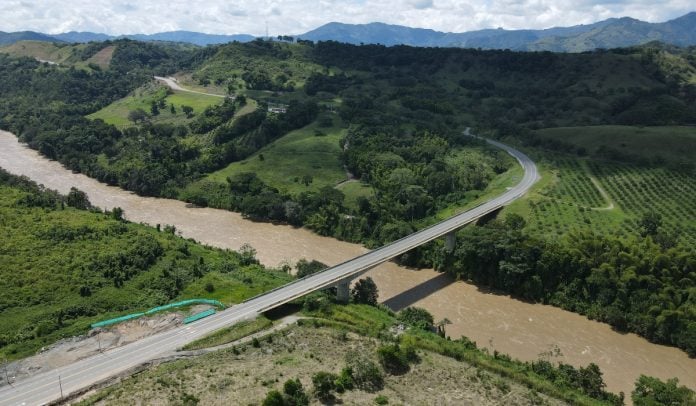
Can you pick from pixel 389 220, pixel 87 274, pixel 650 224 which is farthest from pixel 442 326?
pixel 87 274

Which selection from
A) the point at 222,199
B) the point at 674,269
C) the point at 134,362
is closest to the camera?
the point at 134,362

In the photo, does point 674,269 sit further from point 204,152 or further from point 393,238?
point 204,152

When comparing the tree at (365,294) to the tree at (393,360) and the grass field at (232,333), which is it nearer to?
the grass field at (232,333)

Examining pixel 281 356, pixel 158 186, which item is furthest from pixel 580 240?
pixel 158 186

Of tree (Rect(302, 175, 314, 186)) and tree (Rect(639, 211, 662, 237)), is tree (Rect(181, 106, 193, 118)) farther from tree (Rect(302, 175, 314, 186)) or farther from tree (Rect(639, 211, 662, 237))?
tree (Rect(639, 211, 662, 237))

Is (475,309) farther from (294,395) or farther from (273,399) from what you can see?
(273,399)

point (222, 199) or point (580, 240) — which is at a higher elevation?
point (580, 240)

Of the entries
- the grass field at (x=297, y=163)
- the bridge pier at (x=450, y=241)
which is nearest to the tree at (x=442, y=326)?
the bridge pier at (x=450, y=241)
